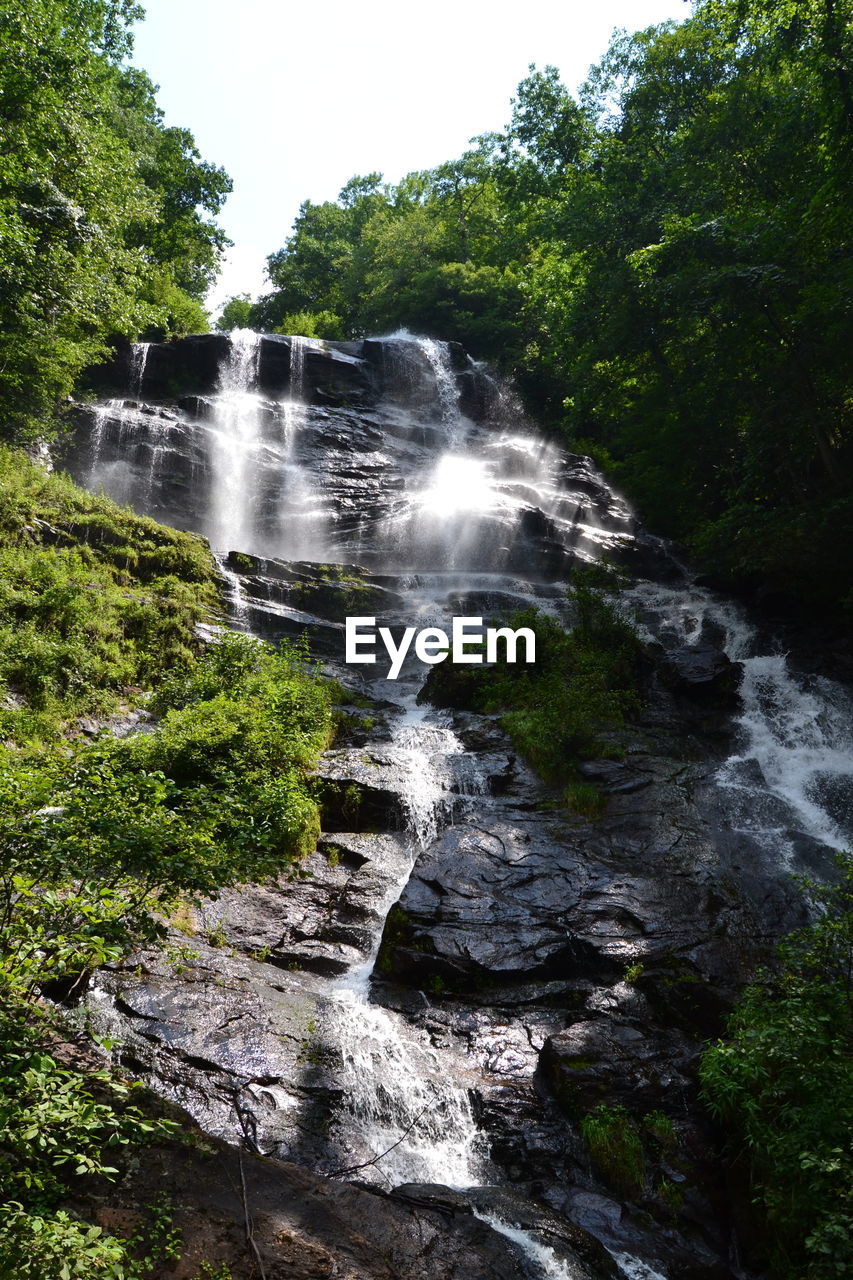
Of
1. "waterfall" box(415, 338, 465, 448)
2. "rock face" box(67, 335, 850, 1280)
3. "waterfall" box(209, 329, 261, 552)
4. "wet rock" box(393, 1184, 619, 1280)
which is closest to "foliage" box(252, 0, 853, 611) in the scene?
"waterfall" box(415, 338, 465, 448)

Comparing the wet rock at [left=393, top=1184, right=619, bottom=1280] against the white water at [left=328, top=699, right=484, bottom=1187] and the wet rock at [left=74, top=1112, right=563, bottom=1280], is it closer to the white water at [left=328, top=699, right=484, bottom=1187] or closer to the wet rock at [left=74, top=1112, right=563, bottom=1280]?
the wet rock at [left=74, top=1112, right=563, bottom=1280]

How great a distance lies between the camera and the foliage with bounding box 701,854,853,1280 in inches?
172

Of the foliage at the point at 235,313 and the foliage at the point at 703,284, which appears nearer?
the foliage at the point at 703,284

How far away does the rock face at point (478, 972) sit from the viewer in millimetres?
5098

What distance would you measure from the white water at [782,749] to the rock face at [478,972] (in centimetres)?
7

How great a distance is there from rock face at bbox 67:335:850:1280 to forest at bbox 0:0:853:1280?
1.22ft

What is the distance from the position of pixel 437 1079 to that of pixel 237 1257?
116 inches

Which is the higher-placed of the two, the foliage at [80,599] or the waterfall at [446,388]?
the waterfall at [446,388]

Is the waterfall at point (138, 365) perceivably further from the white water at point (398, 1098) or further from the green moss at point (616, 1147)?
the green moss at point (616, 1147)

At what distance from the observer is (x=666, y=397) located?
79.3 ft

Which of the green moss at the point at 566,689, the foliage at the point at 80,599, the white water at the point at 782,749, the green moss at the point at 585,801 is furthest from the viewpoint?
the green moss at the point at 566,689

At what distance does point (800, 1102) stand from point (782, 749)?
8.99 meters

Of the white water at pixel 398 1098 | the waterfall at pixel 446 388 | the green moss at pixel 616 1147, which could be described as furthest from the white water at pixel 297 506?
the green moss at pixel 616 1147

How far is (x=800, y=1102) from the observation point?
5.03 metres
